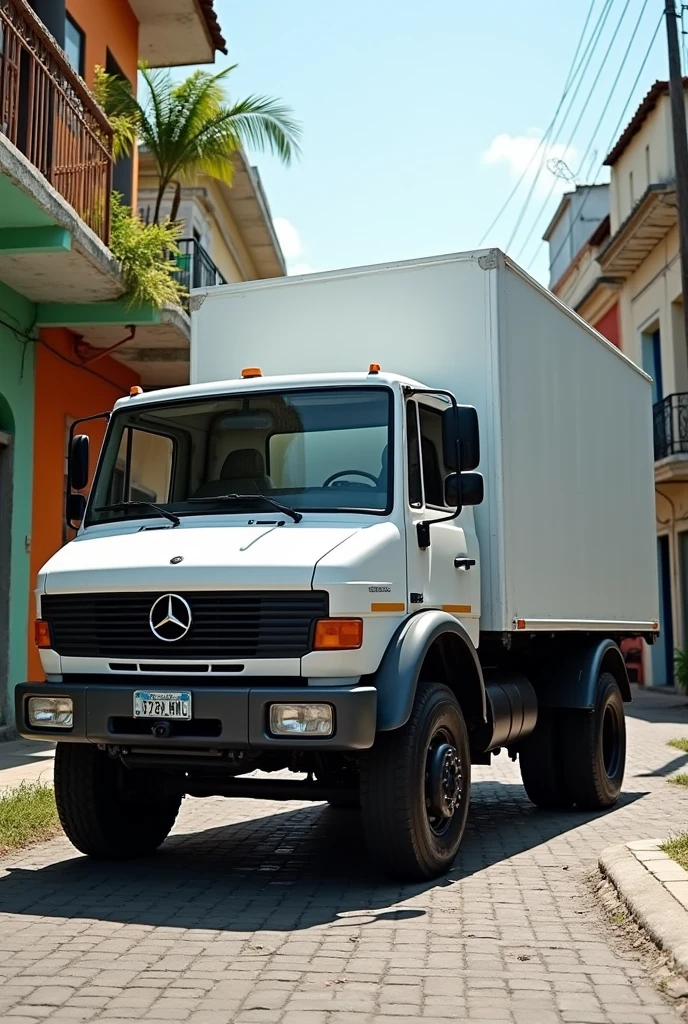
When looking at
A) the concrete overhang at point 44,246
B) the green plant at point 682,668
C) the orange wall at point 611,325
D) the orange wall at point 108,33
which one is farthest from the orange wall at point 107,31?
the orange wall at point 611,325

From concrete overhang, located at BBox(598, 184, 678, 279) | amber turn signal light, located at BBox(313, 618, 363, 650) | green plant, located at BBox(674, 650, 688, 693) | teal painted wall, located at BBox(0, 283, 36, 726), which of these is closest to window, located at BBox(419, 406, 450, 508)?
amber turn signal light, located at BBox(313, 618, 363, 650)

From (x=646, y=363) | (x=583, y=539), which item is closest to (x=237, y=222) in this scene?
(x=646, y=363)

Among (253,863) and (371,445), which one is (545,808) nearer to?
(253,863)

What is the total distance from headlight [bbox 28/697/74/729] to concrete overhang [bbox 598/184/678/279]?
67.3 feet

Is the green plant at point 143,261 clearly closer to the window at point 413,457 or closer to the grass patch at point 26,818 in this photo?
the grass patch at point 26,818

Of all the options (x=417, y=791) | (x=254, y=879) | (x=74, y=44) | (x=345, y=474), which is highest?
(x=74, y=44)

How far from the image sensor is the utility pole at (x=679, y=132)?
59.4 ft

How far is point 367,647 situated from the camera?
6.30m

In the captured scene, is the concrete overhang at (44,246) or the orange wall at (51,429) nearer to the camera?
the concrete overhang at (44,246)

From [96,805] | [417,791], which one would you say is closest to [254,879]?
[96,805]

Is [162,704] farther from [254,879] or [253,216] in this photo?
[253,216]

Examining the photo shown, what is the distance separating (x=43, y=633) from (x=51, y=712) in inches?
19.1

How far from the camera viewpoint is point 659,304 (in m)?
27.1

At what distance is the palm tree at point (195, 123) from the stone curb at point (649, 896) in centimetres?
1275
